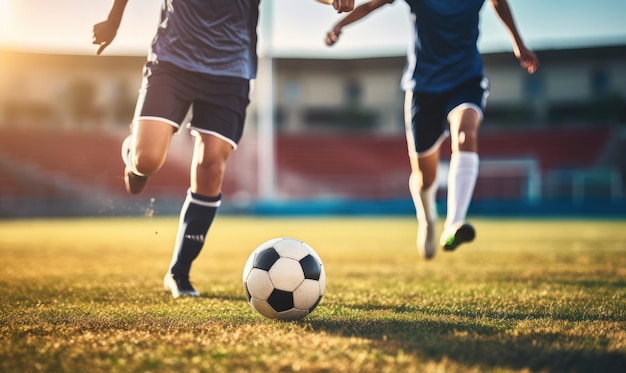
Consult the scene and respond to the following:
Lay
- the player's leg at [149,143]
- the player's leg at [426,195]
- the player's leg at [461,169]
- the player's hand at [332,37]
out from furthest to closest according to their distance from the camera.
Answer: the player's leg at [426,195] < the player's hand at [332,37] < the player's leg at [461,169] < the player's leg at [149,143]

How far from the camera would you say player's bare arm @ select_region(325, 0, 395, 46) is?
4492 mm

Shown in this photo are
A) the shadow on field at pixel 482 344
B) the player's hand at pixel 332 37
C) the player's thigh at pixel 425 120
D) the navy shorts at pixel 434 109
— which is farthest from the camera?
the player's thigh at pixel 425 120

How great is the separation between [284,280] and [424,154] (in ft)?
7.57

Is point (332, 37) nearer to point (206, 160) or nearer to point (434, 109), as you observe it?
point (434, 109)

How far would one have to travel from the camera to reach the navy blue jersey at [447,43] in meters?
4.44

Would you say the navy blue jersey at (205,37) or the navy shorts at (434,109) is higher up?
the navy blue jersey at (205,37)

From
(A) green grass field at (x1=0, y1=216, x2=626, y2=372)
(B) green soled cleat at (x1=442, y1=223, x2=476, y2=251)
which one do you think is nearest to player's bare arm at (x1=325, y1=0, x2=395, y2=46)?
(B) green soled cleat at (x1=442, y1=223, x2=476, y2=251)

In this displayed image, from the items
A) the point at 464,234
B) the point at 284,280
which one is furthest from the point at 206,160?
the point at 464,234

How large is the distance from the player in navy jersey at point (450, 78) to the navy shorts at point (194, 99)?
1.02 meters

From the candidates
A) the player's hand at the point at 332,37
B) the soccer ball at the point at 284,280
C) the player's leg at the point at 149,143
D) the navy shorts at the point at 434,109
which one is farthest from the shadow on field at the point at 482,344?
the player's hand at the point at 332,37

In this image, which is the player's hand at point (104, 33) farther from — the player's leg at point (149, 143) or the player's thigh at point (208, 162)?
the player's thigh at point (208, 162)

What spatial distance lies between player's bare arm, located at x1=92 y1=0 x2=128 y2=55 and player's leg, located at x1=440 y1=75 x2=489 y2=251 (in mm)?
2149

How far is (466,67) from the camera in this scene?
14.5 ft

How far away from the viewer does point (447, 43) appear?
448 cm
